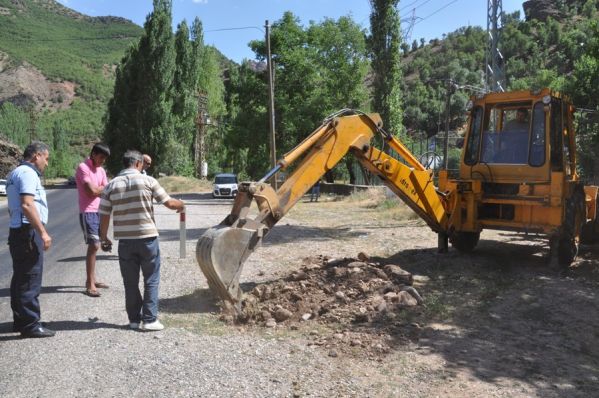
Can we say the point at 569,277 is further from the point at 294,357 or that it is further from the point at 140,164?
the point at 140,164

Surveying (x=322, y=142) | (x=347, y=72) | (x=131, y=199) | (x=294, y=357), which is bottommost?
(x=294, y=357)

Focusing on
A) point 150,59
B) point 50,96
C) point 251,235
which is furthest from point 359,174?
point 50,96

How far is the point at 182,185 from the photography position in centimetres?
4556

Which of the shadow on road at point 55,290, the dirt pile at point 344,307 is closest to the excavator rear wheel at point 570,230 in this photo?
the dirt pile at point 344,307

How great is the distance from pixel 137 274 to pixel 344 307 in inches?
92.8

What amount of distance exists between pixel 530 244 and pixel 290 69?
85.5 ft

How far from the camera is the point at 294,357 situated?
5.26m

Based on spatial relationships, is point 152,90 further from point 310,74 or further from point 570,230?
point 570,230

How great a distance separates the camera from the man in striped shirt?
5.88 m

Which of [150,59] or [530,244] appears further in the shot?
[150,59]

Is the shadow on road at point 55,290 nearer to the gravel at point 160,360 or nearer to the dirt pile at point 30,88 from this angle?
the gravel at point 160,360

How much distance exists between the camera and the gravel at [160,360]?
4.48 meters

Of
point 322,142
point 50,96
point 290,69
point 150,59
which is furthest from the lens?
point 50,96

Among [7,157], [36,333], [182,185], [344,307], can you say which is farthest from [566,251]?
[7,157]
